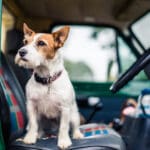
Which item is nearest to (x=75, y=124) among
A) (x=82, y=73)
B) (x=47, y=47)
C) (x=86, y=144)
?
(x=86, y=144)

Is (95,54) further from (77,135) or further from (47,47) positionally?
(47,47)

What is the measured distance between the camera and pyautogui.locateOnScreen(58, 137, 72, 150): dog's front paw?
1.86m

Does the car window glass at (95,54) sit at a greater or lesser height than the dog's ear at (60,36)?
lesser

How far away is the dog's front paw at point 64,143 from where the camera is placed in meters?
1.86

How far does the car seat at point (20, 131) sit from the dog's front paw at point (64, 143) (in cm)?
2

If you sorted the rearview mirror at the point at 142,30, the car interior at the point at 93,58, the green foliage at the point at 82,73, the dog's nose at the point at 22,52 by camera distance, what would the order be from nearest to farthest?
the dog's nose at the point at 22,52 < the car interior at the point at 93,58 < the rearview mirror at the point at 142,30 < the green foliage at the point at 82,73

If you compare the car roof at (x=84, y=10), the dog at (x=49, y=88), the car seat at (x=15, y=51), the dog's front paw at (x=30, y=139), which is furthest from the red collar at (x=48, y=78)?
the car roof at (x=84, y=10)

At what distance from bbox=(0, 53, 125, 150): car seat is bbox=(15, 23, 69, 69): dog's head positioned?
284mm

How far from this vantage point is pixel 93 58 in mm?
3693

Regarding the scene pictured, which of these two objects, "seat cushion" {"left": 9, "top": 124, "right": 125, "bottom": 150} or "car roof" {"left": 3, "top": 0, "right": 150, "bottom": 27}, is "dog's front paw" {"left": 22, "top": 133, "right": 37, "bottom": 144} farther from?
"car roof" {"left": 3, "top": 0, "right": 150, "bottom": 27}

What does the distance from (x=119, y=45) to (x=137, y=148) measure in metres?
1.74

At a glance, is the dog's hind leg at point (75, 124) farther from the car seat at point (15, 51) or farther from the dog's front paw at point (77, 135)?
the car seat at point (15, 51)

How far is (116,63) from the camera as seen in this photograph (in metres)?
3.67

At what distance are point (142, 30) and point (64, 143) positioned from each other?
167 centimetres
